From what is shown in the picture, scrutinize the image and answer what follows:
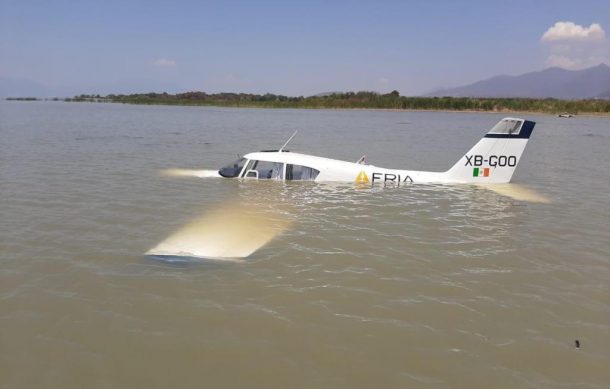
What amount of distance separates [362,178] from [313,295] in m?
8.64

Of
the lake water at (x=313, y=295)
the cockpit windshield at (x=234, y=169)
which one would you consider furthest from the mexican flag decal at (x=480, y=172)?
the cockpit windshield at (x=234, y=169)

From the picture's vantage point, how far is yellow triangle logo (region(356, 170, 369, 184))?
47.8 feet

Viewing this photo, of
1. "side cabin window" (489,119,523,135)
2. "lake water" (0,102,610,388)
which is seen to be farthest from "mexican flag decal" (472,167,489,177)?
"lake water" (0,102,610,388)

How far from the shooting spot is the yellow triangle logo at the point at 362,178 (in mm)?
14578

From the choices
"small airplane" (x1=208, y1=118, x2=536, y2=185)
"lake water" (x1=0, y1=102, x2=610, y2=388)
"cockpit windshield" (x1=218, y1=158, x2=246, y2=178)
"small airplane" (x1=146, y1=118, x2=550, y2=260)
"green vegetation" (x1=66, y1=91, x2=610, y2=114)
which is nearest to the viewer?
"lake water" (x1=0, y1=102, x2=610, y2=388)

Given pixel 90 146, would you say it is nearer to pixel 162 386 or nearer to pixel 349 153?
pixel 349 153

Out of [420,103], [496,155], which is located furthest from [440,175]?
[420,103]

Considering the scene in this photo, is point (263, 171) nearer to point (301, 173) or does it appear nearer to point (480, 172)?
point (301, 173)

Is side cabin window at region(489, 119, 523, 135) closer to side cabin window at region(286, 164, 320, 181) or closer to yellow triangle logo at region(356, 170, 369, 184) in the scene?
yellow triangle logo at region(356, 170, 369, 184)

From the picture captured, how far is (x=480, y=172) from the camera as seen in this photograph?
14.5 m

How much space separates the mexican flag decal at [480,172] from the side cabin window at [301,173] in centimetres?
501

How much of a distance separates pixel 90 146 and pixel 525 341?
23.9m

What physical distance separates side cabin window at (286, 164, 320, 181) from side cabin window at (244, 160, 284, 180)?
0.98 feet

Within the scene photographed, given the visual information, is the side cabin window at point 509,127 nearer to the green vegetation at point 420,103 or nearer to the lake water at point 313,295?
the lake water at point 313,295
